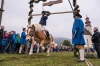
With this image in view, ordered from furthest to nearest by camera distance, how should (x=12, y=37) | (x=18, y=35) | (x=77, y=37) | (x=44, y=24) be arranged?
(x=18, y=35), (x=12, y=37), (x=44, y=24), (x=77, y=37)

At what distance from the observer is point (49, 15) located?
10875 millimetres

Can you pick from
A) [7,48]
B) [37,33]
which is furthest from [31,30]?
[7,48]

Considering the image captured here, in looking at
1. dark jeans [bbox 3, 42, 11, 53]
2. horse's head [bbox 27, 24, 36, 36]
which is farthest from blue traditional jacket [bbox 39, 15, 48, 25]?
dark jeans [bbox 3, 42, 11, 53]

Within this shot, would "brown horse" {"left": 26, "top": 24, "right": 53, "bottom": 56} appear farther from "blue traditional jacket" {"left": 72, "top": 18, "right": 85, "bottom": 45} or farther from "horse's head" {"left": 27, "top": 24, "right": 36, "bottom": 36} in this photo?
"blue traditional jacket" {"left": 72, "top": 18, "right": 85, "bottom": 45}

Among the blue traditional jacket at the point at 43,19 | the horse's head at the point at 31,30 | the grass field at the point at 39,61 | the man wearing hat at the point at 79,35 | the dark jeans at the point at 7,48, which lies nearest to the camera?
the grass field at the point at 39,61

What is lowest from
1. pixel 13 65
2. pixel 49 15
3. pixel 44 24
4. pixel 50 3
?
pixel 13 65

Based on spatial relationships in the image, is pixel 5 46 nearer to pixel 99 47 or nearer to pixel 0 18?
pixel 0 18

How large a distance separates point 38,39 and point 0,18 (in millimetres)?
5200

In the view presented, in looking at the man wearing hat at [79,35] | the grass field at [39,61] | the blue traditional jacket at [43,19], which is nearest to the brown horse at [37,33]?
the blue traditional jacket at [43,19]

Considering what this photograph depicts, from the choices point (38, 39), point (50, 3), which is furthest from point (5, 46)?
point (50, 3)

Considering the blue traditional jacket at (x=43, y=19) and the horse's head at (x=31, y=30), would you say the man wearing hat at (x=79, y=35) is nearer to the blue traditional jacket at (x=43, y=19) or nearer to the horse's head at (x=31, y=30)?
the horse's head at (x=31, y=30)

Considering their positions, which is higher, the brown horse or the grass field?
the brown horse

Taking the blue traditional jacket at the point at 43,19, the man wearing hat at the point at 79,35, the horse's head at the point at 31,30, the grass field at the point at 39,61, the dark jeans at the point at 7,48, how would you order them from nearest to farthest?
the grass field at the point at 39,61, the man wearing hat at the point at 79,35, the horse's head at the point at 31,30, the blue traditional jacket at the point at 43,19, the dark jeans at the point at 7,48

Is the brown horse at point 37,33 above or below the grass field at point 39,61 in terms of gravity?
above
